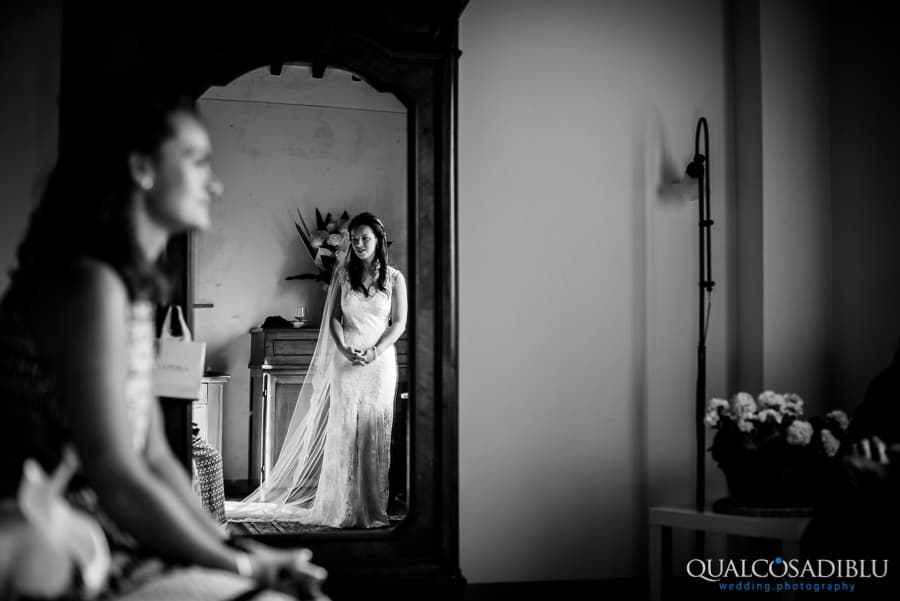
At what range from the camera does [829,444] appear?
2846 mm

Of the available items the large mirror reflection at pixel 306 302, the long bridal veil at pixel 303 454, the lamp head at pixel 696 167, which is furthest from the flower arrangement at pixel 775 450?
the long bridal veil at pixel 303 454

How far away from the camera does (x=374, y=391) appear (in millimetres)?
2943

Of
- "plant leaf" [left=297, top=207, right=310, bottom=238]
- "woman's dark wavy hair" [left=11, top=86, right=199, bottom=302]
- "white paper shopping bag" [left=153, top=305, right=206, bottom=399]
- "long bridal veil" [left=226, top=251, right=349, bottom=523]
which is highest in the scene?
"plant leaf" [left=297, top=207, right=310, bottom=238]

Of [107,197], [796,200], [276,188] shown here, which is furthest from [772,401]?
[107,197]

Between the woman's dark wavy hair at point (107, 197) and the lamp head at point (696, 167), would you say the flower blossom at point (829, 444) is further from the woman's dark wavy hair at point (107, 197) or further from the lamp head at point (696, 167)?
the woman's dark wavy hair at point (107, 197)

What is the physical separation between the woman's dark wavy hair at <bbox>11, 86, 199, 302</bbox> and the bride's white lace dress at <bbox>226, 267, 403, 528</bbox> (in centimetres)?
171

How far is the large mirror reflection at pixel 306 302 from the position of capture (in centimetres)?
284

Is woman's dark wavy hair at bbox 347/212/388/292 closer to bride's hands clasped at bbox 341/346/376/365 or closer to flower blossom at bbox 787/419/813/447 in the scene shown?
bride's hands clasped at bbox 341/346/376/365

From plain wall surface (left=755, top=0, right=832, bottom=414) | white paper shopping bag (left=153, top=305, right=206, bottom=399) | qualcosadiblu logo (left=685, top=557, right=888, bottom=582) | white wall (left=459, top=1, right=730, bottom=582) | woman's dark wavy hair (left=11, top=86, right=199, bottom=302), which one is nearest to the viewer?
woman's dark wavy hair (left=11, top=86, right=199, bottom=302)

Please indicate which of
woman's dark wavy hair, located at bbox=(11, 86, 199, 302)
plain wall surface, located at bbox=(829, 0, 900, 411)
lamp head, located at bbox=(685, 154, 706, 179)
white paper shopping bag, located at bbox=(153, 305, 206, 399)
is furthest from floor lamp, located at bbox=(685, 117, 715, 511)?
woman's dark wavy hair, located at bbox=(11, 86, 199, 302)

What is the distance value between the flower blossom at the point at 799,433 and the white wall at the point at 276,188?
4.64ft

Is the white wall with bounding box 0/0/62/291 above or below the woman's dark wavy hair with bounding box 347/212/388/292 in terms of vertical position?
above

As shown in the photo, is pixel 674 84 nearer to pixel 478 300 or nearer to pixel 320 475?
pixel 478 300

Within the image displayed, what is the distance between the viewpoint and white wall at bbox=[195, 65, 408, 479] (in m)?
2.84
